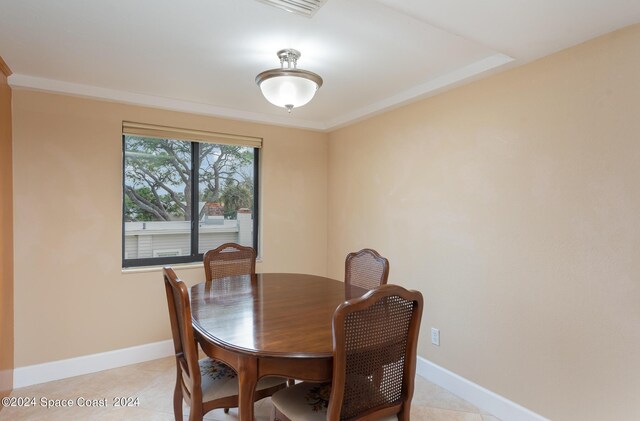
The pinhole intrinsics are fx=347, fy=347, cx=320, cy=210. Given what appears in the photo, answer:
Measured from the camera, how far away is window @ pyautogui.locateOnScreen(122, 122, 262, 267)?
312 centimetres

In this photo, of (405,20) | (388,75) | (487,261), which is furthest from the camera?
(388,75)

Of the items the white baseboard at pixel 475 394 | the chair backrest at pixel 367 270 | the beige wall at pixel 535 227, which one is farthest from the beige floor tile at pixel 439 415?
the chair backrest at pixel 367 270

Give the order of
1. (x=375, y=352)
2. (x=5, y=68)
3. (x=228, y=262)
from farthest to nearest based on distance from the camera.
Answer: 1. (x=228, y=262)
2. (x=5, y=68)
3. (x=375, y=352)

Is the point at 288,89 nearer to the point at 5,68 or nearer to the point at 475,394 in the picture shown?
the point at 5,68

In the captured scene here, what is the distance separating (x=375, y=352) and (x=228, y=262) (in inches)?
73.6

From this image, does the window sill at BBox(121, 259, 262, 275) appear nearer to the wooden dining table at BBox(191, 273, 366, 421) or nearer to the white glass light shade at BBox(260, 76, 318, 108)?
the wooden dining table at BBox(191, 273, 366, 421)

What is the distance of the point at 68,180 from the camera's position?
2.74 m

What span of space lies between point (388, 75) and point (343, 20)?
0.83 metres

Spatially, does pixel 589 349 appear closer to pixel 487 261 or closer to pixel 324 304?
pixel 487 261

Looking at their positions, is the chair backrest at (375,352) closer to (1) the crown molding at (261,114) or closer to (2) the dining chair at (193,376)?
(2) the dining chair at (193,376)

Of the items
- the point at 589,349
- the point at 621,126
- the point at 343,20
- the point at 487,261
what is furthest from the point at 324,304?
the point at 621,126

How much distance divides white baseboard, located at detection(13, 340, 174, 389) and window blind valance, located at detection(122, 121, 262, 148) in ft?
6.04

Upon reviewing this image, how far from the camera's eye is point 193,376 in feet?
5.06

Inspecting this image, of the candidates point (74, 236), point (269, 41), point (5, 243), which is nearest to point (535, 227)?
point (269, 41)
